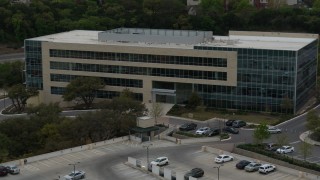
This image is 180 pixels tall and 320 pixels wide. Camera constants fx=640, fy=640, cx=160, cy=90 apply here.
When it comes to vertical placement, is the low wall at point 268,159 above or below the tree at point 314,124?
below

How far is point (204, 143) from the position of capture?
5453cm

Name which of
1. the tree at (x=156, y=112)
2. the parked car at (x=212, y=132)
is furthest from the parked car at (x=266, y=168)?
the tree at (x=156, y=112)

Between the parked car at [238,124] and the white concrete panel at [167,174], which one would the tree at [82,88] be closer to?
the parked car at [238,124]

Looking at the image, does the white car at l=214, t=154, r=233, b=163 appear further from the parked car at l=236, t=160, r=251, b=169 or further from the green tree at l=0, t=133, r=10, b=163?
the green tree at l=0, t=133, r=10, b=163

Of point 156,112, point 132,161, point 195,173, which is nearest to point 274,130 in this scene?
point 156,112

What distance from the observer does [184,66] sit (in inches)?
2655

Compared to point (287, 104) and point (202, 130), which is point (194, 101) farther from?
point (287, 104)

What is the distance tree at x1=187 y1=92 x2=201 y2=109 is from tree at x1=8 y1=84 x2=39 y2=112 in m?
17.5

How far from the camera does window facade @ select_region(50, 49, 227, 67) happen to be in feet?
218

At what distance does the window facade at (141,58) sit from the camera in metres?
66.4

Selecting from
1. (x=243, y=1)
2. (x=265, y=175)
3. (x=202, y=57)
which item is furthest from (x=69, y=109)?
(x=243, y=1)

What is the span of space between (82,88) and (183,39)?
12.4 metres

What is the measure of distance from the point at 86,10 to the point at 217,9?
2623cm

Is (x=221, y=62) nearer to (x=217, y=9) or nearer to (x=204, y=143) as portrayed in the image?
(x=204, y=143)
